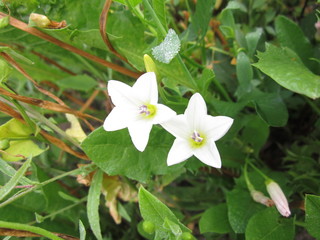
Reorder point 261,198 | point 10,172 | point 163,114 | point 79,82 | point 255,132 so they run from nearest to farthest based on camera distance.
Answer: point 163,114 → point 10,172 → point 261,198 → point 255,132 → point 79,82

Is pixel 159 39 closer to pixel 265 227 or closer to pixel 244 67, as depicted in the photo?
pixel 244 67

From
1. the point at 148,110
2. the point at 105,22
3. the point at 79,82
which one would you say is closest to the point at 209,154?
the point at 148,110

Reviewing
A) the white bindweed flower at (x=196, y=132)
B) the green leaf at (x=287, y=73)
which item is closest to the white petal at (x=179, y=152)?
the white bindweed flower at (x=196, y=132)

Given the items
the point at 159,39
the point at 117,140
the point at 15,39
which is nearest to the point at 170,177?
the point at 117,140

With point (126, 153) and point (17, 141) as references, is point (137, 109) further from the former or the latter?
point (17, 141)

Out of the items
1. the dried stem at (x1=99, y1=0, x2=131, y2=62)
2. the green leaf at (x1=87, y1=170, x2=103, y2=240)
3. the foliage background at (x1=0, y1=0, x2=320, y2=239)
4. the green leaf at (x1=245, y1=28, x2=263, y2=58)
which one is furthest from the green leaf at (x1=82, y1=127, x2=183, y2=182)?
the green leaf at (x1=245, y1=28, x2=263, y2=58)
